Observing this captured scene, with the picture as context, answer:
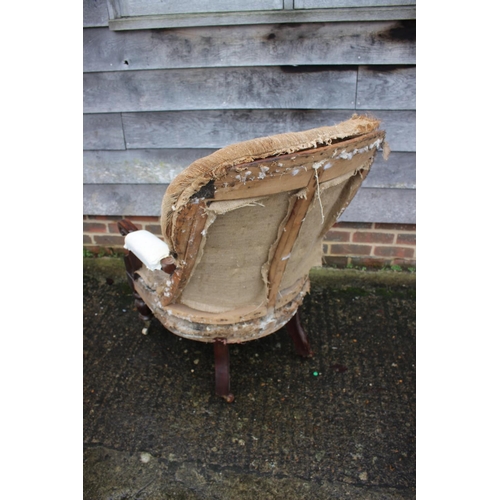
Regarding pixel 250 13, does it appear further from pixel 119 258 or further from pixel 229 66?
pixel 119 258

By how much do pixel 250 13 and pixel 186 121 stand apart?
65cm

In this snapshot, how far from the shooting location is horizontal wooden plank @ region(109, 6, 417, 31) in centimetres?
208

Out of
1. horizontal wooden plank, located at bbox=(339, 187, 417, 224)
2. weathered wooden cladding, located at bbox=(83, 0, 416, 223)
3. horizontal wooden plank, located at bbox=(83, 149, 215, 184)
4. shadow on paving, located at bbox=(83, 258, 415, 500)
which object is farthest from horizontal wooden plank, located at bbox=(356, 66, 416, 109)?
shadow on paving, located at bbox=(83, 258, 415, 500)

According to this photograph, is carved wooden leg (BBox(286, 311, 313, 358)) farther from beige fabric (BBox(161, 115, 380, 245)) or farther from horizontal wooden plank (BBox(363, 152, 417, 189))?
beige fabric (BBox(161, 115, 380, 245))

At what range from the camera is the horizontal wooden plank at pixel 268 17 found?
2.08 m

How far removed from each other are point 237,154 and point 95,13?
159cm

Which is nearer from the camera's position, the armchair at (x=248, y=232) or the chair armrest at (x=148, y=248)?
the armchair at (x=248, y=232)

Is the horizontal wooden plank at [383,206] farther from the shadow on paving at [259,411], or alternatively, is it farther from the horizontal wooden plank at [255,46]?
the horizontal wooden plank at [255,46]

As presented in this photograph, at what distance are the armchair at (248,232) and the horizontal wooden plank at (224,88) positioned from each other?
2.69 feet

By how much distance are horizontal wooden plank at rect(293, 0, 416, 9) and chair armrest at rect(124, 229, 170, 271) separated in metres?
1.30

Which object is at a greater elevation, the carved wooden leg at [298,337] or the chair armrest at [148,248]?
the chair armrest at [148,248]

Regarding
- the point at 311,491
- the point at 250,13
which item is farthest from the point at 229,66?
the point at 311,491

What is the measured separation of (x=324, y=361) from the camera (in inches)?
87.8

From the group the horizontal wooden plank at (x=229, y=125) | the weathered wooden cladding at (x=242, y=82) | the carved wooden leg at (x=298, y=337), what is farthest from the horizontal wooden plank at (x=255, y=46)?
the carved wooden leg at (x=298, y=337)
